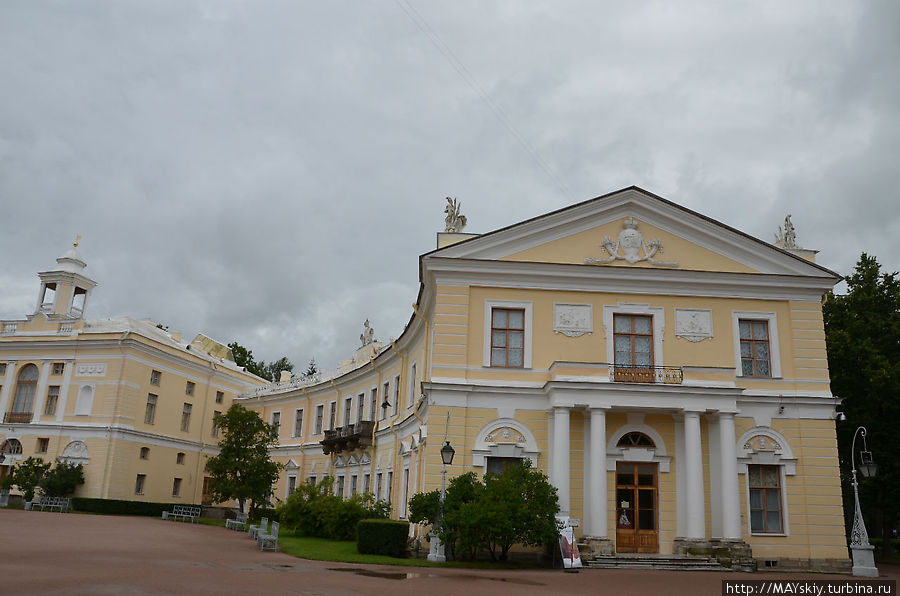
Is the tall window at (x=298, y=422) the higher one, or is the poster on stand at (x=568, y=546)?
the tall window at (x=298, y=422)

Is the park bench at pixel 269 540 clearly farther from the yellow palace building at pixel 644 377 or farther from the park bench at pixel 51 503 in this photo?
the park bench at pixel 51 503

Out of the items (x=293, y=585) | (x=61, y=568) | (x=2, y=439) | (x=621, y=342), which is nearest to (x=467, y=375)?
(x=621, y=342)

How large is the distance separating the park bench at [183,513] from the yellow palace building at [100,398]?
7.42 feet

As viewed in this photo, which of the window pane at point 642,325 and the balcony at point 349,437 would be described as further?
the balcony at point 349,437

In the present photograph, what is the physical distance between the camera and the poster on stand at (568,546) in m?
17.4

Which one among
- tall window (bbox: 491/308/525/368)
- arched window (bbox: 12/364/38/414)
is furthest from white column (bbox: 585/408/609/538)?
arched window (bbox: 12/364/38/414)

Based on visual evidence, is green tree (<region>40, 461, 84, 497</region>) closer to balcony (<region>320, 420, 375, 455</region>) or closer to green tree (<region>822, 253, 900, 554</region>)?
balcony (<region>320, 420, 375, 455</region>)

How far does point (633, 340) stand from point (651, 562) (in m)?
6.49

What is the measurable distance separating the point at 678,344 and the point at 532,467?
5936 millimetres

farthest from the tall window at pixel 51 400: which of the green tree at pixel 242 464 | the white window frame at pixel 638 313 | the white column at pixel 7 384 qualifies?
the white window frame at pixel 638 313

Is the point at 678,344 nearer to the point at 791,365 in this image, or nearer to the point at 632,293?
the point at 632,293

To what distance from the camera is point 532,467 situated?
20.3m

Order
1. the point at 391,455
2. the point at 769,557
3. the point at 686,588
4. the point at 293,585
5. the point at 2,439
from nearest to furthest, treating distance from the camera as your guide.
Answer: the point at 293,585
the point at 686,588
the point at 769,557
the point at 391,455
the point at 2,439

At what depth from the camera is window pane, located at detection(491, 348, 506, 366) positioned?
70.5 ft
